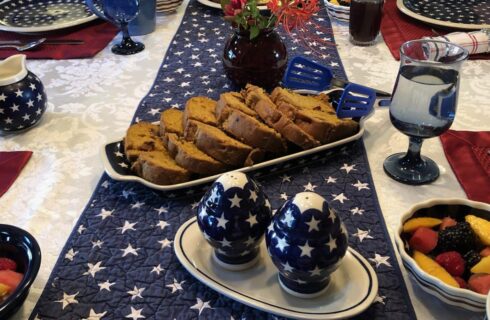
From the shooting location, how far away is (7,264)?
2.30ft

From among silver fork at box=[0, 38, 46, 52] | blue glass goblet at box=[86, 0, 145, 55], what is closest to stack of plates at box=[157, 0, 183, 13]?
blue glass goblet at box=[86, 0, 145, 55]

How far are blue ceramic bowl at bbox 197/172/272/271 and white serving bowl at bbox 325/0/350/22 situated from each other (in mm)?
1115

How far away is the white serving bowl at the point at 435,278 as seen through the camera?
2.07 ft

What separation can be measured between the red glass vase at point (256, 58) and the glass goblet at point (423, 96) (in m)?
0.34

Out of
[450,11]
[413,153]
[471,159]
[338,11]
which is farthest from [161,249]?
[450,11]

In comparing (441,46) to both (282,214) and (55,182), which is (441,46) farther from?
(55,182)

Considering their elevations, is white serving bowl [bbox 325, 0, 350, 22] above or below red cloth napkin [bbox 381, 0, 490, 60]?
above

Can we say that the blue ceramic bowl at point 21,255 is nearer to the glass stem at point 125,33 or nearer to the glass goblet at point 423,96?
the glass goblet at point 423,96

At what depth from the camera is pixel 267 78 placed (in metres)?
1.23

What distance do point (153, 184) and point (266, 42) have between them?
49 cm

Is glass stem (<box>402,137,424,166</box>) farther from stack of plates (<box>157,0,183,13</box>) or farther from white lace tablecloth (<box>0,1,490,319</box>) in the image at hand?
stack of plates (<box>157,0,183,13</box>)

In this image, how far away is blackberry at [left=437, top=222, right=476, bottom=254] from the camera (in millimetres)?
703

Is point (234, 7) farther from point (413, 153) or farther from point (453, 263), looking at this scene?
point (453, 263)

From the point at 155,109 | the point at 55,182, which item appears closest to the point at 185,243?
the point at 55,182
